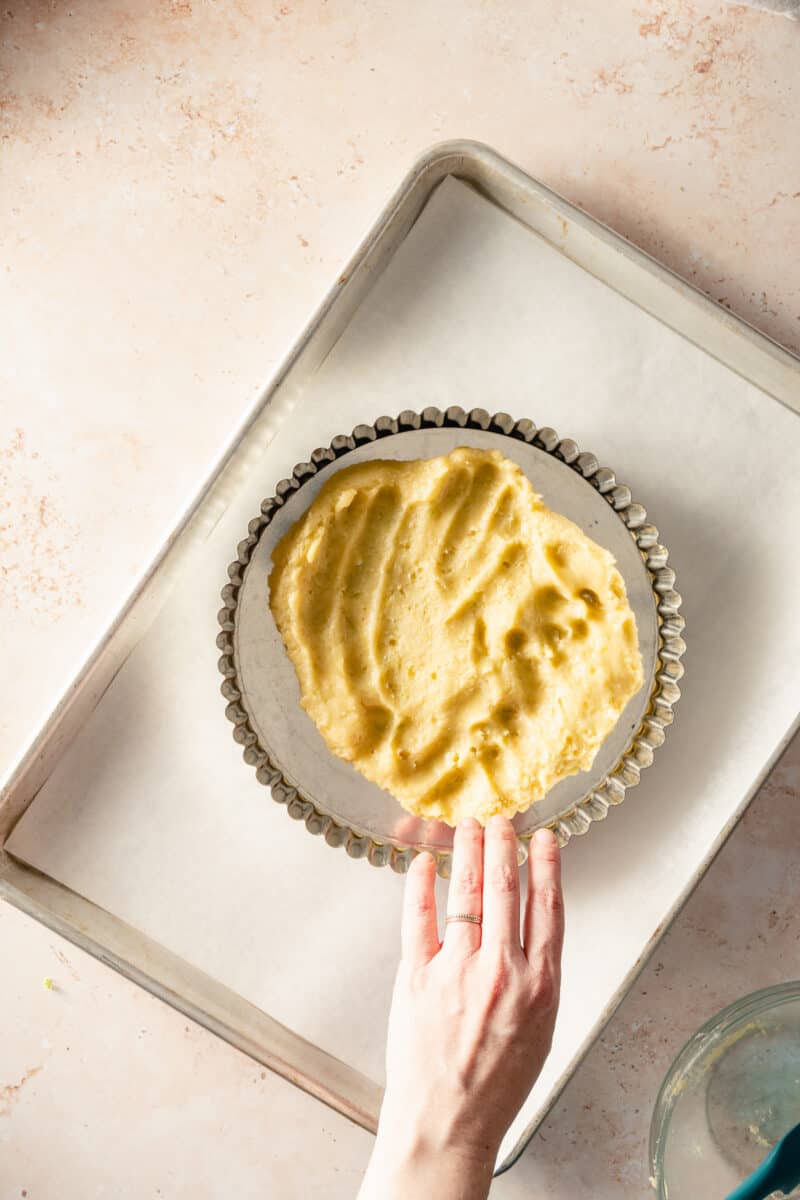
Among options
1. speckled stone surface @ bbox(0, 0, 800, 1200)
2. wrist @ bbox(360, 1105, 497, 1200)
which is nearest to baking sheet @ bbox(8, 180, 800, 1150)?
speckled stone surface @ bbox(0, 0, 800, 1200)

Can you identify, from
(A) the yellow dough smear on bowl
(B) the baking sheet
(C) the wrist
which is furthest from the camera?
(B) the baking sheet

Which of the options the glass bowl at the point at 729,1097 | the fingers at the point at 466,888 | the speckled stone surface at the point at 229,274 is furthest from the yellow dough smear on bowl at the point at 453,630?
the glass bowl at the point at 729,1097

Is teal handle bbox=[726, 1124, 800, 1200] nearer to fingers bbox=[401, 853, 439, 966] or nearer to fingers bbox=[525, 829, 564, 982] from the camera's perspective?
fingers bbox=[525, 829, 564, 982]

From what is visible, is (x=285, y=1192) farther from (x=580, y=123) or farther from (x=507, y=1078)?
(x=580, y=123)

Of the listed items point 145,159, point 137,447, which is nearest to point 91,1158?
point 137,447

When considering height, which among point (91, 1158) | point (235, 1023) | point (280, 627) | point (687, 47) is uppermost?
point (687, 47)

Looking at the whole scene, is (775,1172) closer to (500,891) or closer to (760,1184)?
(760,1184)

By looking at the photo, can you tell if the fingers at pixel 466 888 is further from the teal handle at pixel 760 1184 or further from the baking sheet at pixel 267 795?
the teal handle at pixel 760 1184
